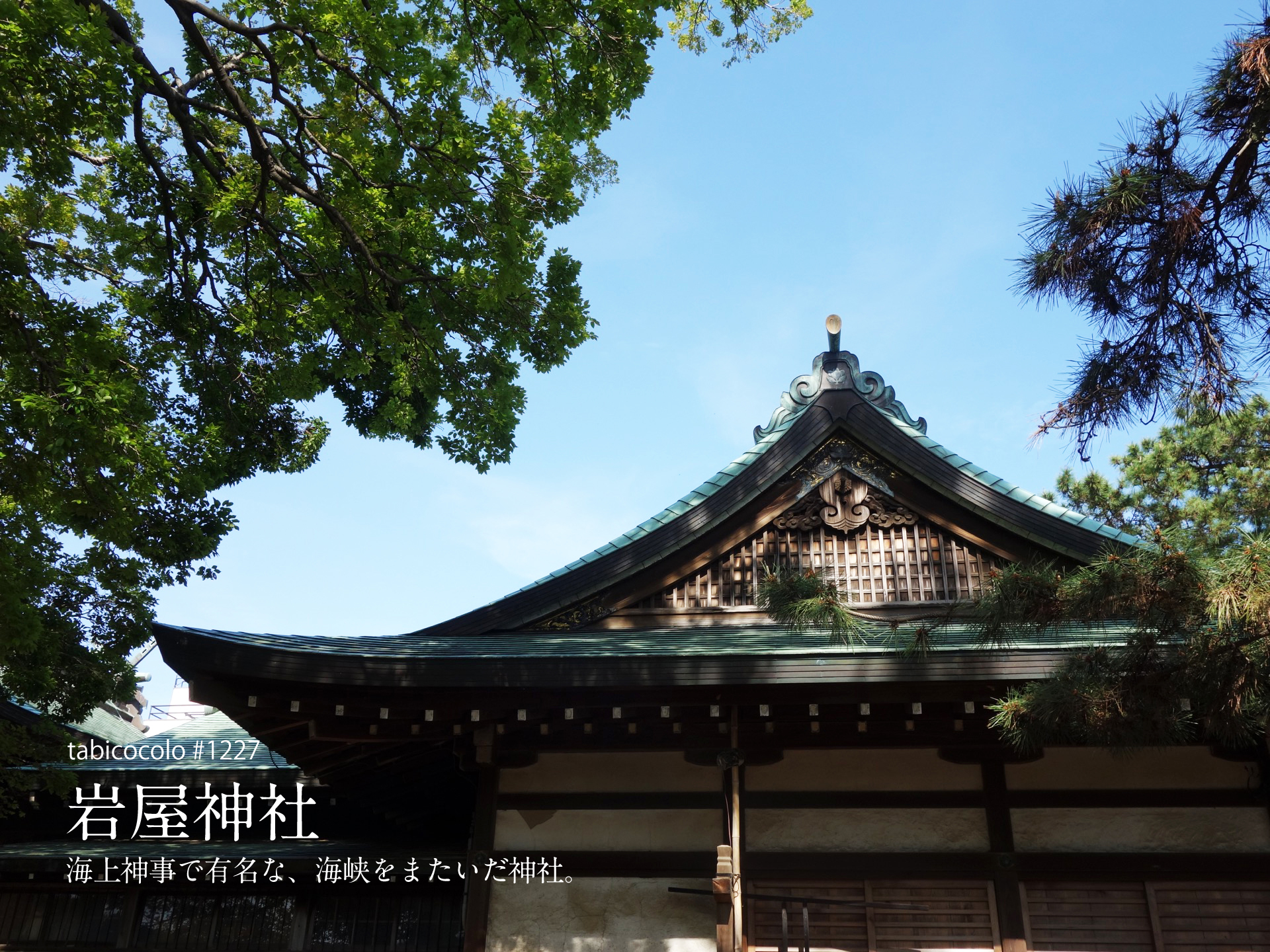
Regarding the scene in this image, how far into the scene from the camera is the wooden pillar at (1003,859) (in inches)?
240

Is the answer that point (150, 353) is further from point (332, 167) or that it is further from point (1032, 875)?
point (1032, 875)

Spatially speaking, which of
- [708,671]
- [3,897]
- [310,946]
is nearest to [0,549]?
[3,897]

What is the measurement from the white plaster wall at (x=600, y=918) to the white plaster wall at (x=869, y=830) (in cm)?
61

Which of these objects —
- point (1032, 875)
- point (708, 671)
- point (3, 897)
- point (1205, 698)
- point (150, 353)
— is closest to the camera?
point (1205, 698)

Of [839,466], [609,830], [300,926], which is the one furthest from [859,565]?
[300,926]

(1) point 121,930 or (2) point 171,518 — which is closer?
(1) point 121,930

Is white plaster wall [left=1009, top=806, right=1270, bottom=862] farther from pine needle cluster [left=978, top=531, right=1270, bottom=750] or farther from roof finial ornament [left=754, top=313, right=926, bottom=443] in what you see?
roof finial ornament [left=754, top=313, right=926, bottom=443]

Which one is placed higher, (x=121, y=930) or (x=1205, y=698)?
(x=1205, y=698)

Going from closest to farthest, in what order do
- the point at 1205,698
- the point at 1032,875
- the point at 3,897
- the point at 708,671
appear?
the point at 1205,698 < the point at 708,671 < the point at 1032,875 < the point at 3,897

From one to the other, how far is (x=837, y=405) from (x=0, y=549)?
7007mm

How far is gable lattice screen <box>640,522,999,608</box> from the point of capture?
312 inches

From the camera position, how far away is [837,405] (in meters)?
8.64

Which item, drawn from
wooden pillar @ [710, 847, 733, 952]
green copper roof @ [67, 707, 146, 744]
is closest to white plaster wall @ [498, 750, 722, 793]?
wooden pillar @ [710, 847, 733, 952]

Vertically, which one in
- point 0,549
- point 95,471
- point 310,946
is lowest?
Result: point 310,946
